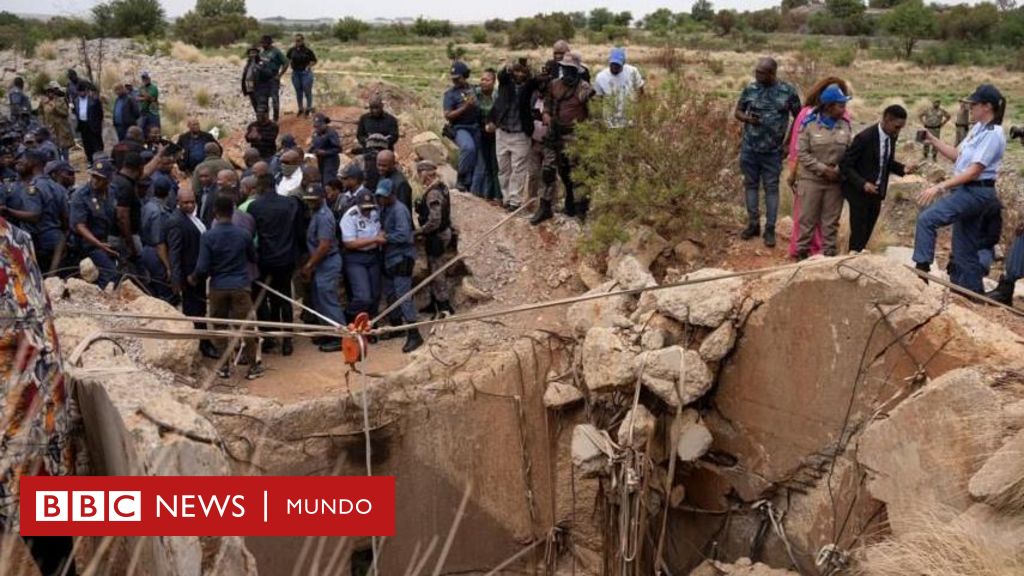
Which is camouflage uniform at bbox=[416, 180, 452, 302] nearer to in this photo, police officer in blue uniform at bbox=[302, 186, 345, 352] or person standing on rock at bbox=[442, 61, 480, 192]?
police officer in blue uniform at bbox=[302, 186, 345, 352]

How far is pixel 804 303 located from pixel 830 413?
721mm

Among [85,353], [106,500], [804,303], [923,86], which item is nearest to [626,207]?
[804,303]

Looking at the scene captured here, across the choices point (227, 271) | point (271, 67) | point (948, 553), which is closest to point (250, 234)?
point (227, 271)

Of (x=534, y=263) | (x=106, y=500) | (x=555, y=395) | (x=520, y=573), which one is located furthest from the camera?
(x=534, y=263)

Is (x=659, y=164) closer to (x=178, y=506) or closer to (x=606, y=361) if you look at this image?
(x=606, y=361)

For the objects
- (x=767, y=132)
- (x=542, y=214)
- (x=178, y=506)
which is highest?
(x=767, y=132)

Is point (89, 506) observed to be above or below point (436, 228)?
below

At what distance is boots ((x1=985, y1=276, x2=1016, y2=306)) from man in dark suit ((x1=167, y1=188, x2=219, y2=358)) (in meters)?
6.18

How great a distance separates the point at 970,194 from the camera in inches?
281

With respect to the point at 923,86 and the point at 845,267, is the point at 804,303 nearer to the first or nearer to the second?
the point at 845,267

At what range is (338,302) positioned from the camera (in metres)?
9.12

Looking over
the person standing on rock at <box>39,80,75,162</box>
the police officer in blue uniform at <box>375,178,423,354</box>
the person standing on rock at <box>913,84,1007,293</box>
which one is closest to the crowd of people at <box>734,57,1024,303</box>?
the person standing on rock at <box>913,84,1007,293</box>

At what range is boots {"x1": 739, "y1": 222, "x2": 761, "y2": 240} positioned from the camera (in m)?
9.09

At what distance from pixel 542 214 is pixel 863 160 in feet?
11.7
